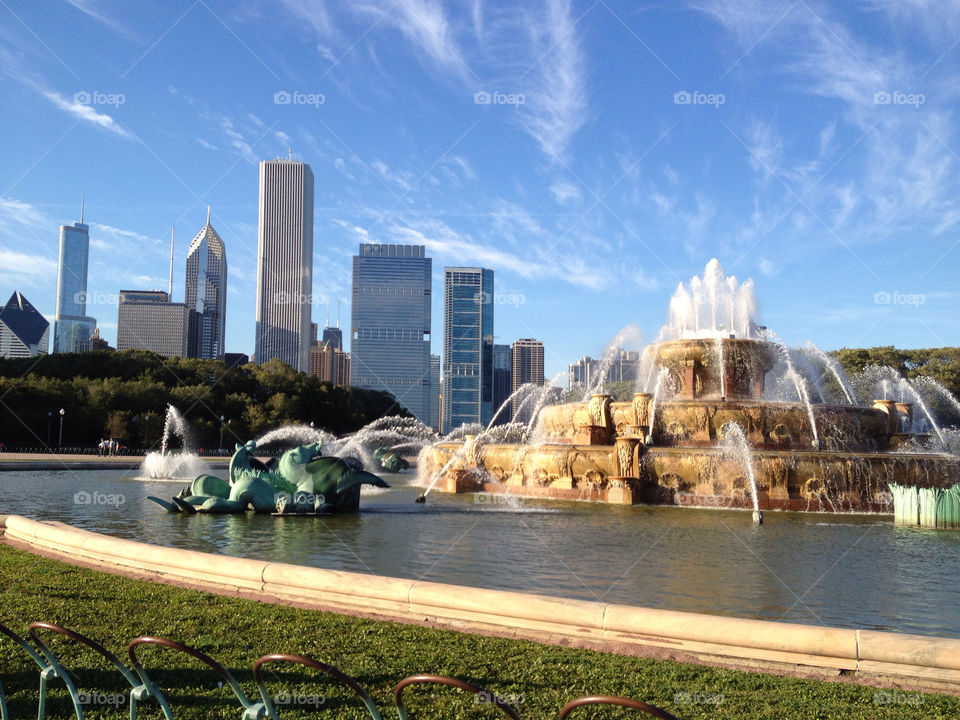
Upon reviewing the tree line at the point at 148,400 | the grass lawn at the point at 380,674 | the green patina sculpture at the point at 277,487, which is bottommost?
the grass lawn at the point at 380,674

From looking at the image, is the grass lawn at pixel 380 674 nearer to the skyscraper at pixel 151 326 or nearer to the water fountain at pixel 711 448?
the water fountain at pixel 711 448

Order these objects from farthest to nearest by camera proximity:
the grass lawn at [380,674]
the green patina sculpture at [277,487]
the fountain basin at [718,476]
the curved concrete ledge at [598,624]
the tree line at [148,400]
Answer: the tree line at [148,400] → the fountain basin at [718,476] → the green patina sculpture at [277,487] → the curved concrete ledge at [598,624] → the grass lawn at [380,674]

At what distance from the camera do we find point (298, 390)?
8412cm

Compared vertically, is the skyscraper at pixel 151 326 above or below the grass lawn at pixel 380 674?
above

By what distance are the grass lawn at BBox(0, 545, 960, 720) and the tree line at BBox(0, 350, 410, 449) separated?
57.3m

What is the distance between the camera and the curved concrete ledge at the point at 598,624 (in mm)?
5996

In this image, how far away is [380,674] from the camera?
5.75 m

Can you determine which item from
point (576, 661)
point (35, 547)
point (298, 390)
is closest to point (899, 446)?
point (576, 661)

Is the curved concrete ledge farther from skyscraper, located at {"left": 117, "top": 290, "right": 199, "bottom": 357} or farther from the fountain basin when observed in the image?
skyscraper, located at {"left": 117, "top": 290, "right": 199, "bottom": 357}

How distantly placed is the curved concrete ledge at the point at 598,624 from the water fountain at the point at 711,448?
438 inches

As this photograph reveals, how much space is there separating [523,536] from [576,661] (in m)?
7.56

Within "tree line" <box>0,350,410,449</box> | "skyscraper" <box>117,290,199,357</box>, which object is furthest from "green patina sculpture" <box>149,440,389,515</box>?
"skyscraper" <box>117,290,199,357</box>

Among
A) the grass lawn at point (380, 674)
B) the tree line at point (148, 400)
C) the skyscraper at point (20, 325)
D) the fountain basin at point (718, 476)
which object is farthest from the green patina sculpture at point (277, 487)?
the skyscraper at point (20, 325)

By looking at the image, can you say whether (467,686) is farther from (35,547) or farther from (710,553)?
(35,547)
